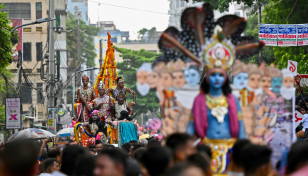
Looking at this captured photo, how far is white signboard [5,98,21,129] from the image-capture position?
1878 centimetres

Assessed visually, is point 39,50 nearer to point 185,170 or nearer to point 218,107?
point 218,107

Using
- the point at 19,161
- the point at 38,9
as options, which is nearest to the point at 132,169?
the point at 19,161


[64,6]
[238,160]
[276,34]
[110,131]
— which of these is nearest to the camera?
[238,160]

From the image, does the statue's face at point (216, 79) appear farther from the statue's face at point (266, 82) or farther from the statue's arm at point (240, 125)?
the statue's face at point (266, 82)

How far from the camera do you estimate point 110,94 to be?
14.6 metres

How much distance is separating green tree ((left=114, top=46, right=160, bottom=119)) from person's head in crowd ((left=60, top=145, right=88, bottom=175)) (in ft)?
133

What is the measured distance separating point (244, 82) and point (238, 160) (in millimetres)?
1598

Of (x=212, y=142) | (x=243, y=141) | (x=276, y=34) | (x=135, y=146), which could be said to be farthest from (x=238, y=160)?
(x=276, y=34)

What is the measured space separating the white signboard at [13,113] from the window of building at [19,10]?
92.5 feet

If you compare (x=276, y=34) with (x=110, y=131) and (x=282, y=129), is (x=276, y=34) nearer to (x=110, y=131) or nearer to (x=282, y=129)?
(x=110, y=131)

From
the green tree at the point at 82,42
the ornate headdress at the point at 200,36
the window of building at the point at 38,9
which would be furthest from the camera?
the green tree at the point at 82,42

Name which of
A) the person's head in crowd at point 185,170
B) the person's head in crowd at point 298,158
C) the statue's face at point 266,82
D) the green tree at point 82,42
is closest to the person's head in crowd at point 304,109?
the statue's face at point 266,82

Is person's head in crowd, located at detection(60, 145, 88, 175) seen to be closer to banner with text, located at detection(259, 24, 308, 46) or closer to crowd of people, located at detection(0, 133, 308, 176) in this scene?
crowd of people, located at detection(0, 133, 308, 176)

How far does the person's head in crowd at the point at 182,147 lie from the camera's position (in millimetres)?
5387
